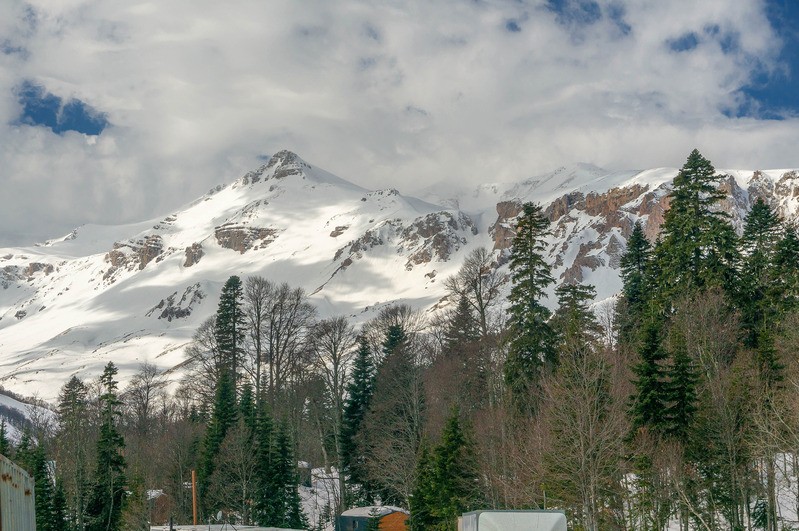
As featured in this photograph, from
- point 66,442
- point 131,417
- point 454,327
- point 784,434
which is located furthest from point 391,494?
point 131,417

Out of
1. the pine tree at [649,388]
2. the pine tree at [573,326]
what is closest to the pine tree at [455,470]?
the pine tree at [573,326]

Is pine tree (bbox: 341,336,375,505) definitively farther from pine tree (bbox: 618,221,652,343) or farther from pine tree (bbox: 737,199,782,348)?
pine tree (bbox: 737,199,782,348)

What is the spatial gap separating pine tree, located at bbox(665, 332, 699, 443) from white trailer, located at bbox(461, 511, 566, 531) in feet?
63.1

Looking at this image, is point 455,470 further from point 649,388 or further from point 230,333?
point 230,333

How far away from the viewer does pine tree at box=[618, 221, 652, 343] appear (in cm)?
4697

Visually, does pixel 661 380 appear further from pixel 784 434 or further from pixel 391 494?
pixel 391 494

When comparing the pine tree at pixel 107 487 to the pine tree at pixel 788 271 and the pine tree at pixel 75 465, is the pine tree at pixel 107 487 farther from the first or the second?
the pine tree at pixel 788 271

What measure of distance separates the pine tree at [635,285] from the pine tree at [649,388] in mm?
13577

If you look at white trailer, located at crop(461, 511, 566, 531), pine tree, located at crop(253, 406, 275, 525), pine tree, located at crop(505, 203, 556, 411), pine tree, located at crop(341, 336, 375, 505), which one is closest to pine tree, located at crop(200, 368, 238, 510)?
pine tree, located at crop(253, 406, 275, 525)

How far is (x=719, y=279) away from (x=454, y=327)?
2005cm

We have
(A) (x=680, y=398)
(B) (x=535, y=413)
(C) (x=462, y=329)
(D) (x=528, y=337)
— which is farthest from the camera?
(C) (x=462, y=329)

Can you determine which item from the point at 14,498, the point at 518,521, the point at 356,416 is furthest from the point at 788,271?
the point at 14,498

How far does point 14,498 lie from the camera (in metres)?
12.4

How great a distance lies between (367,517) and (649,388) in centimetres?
1918
